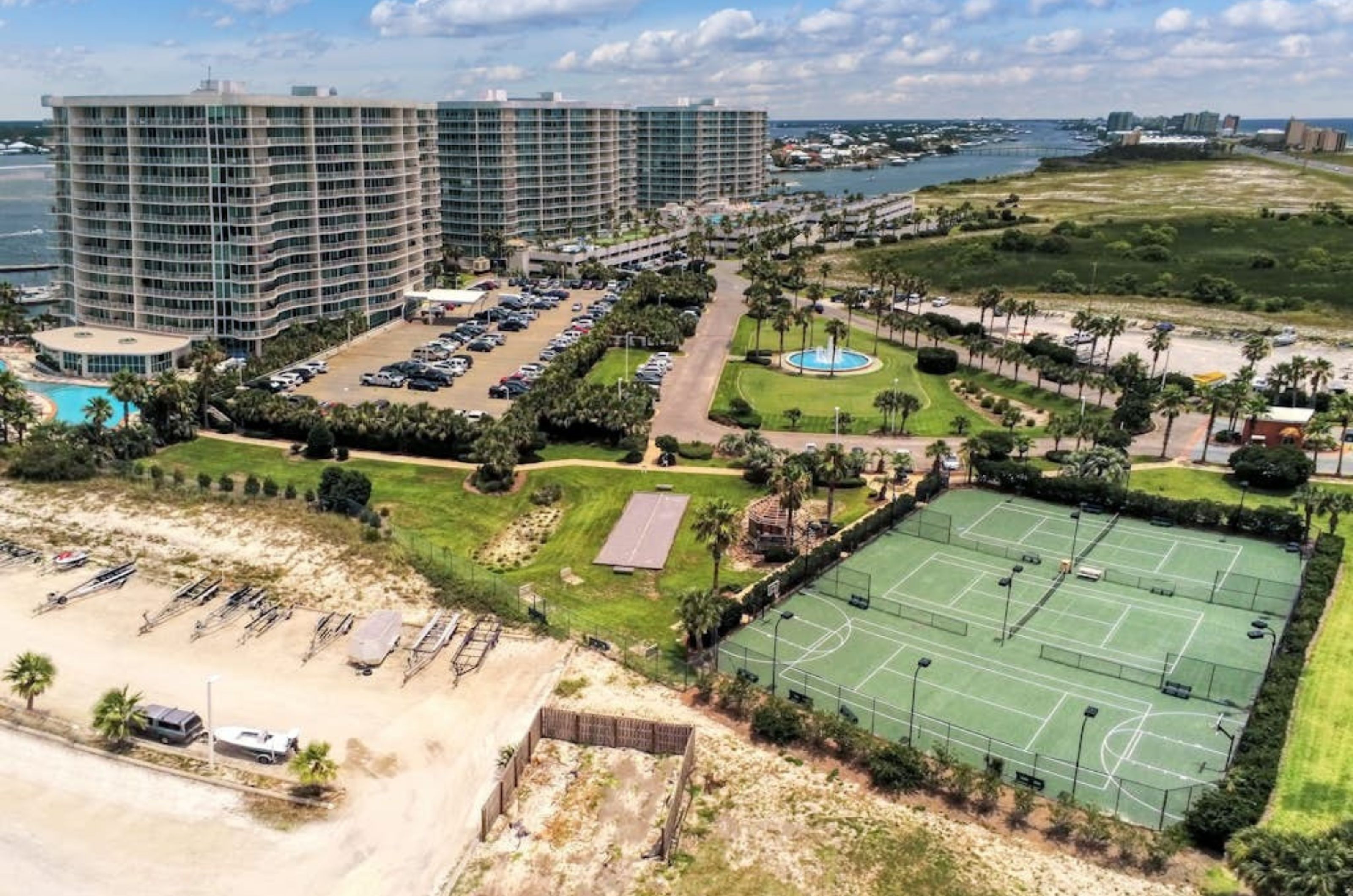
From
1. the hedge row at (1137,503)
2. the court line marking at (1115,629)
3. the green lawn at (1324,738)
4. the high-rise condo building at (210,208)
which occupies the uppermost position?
the high-rise condo building at (210,208)

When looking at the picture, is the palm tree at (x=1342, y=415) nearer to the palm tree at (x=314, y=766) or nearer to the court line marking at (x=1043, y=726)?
the court line marking at (x=1043, y=726)

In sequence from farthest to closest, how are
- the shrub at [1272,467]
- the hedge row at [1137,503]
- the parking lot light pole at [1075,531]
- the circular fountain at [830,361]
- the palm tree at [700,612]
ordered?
the circular fountain at [830,361] < the shrub at [1272,467] < the hedge row at [1137,503] < the parking lot light pole at [1075,531] < the palm tree at [700,612]

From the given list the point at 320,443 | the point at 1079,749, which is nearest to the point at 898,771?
the point at 1079,749

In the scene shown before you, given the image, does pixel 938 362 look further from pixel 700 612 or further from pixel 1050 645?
pixel 700 612

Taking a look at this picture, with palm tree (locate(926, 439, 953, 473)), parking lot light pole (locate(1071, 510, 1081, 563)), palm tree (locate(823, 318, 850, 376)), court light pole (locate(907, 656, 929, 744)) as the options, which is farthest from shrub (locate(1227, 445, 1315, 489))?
court light pole (locate(907, 656, 929, 744))

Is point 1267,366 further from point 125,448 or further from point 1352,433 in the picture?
point 125,448

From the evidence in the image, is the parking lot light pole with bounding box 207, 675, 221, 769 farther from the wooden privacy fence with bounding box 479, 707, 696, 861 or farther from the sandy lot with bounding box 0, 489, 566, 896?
the wooden privacy fence with bounding box 479, 707, 696, 861

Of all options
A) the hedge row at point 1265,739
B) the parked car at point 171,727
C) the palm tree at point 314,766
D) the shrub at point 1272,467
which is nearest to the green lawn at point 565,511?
the palm tree at point 314,766
